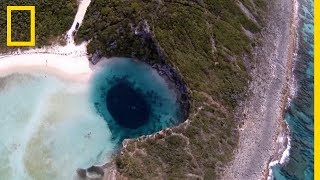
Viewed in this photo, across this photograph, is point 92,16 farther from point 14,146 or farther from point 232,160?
point 232,160

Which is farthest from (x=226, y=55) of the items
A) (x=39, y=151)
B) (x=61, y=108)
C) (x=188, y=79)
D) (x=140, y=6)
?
(x=39, y=151)

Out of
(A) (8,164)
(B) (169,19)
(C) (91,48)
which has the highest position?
(B) (169,19)

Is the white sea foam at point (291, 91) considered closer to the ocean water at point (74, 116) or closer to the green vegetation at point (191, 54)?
the green vegetation at point (191, 54)

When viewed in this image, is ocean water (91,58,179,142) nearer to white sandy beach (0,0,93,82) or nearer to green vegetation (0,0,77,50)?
white sandy beach (0,0,93,82)

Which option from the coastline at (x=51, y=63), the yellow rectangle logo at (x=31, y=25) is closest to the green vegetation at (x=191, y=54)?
the coastline at (x=51, y=63)

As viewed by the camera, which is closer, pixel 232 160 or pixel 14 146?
pixel 14 146

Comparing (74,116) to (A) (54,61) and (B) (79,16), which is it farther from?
(B) (79,16)

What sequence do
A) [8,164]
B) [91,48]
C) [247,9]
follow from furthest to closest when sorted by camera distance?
[247,9] < [91,48] < [8,164]
